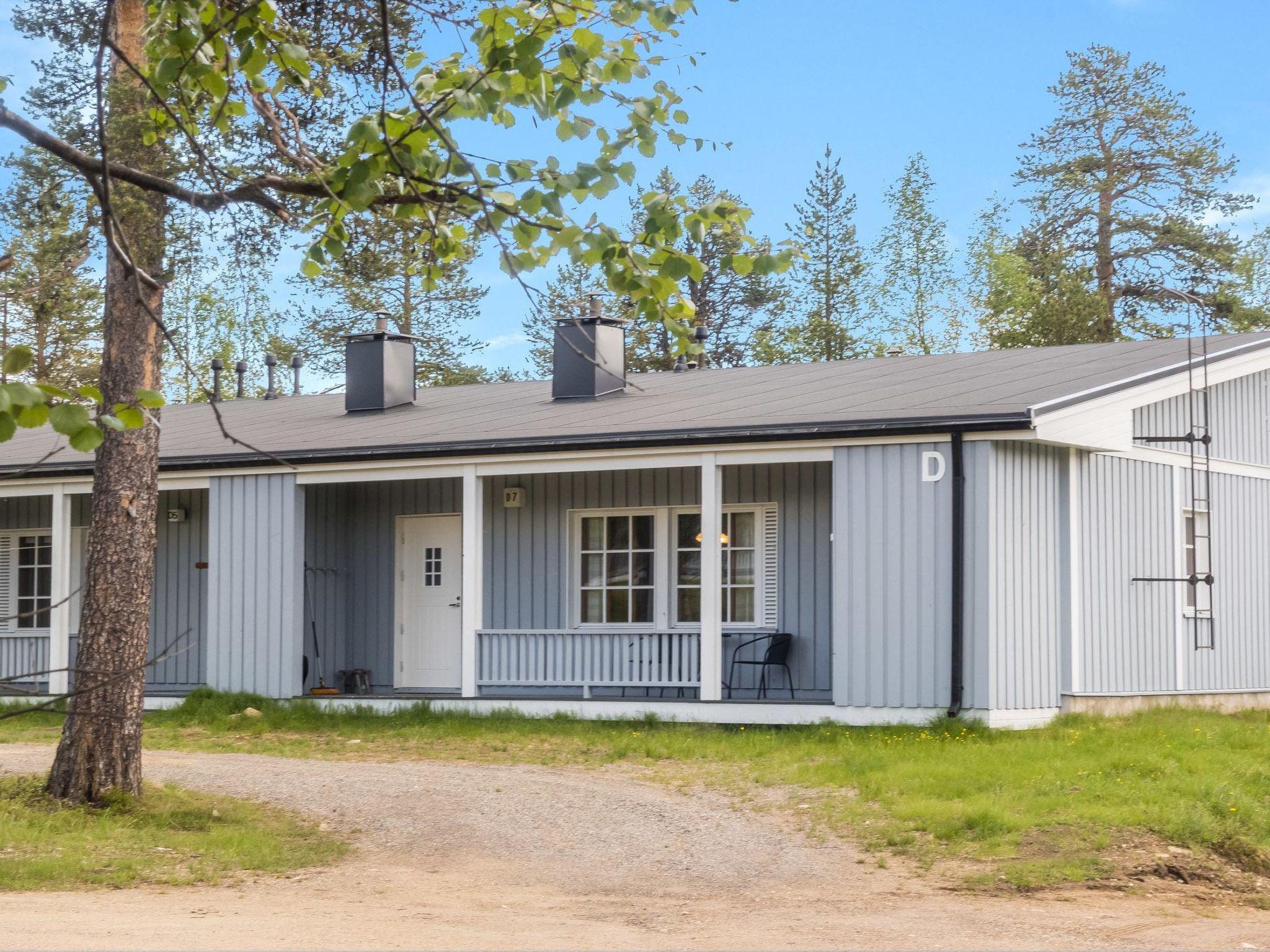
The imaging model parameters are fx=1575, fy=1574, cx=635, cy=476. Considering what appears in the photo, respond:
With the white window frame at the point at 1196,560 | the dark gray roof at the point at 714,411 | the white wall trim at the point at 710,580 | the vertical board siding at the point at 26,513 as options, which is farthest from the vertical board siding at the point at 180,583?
the white window frame at the point at 1196,560

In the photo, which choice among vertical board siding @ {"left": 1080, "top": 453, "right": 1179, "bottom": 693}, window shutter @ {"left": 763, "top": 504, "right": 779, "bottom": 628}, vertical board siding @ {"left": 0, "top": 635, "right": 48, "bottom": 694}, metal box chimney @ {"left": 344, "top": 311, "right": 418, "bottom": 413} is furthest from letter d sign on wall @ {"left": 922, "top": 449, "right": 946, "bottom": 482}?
vertical board siding @ {"left": 0, "top": 635, "right": 48, "bottom": 694}

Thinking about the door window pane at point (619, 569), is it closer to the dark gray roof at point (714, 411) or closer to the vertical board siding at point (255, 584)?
the dark gray roof at point (714, 411)

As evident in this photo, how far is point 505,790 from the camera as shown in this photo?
1121 centimetres

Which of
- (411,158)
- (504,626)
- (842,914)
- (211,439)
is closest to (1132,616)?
(504,626)

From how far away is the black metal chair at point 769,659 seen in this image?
50.4 feet

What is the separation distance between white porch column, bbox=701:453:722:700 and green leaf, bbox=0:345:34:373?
1115cm

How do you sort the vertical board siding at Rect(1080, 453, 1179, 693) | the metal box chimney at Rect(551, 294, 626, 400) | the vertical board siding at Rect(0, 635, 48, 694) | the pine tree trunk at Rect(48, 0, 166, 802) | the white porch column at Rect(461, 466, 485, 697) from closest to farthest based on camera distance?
the pine tree trunk at Rect(48, 0, 166, 802)
the vertical board siding at Rect(1080, 453, 1179, 693)
the white porch column at Rect(461, 466, 485, 697)
the metal box chimney at Rect(551, 294, 626, 400)
the vertical board siding at Rect(0, 635, 48, 694)

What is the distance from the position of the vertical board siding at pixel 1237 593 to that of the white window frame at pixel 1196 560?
0.08m

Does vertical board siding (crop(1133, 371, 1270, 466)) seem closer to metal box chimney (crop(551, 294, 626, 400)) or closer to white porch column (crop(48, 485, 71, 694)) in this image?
metal box chimney (crop(551, 294, 626, 400))

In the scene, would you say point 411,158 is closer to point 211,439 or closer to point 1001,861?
point 1001,861

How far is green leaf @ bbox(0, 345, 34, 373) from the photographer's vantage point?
10.8 ft

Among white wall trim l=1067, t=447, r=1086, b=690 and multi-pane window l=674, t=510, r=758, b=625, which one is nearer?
white wall trim l=1067, t=447, r=1086, b=690

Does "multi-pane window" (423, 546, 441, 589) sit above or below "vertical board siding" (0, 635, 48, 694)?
above

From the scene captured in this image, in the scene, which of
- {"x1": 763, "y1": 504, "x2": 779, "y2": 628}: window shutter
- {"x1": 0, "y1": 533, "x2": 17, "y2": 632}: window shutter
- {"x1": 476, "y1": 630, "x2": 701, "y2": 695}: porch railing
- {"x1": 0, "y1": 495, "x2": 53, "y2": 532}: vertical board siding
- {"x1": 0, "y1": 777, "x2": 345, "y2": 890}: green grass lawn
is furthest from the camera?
{"x1": 0, "y1": 533, "x2": 17, "y2": 632}: window shutter
